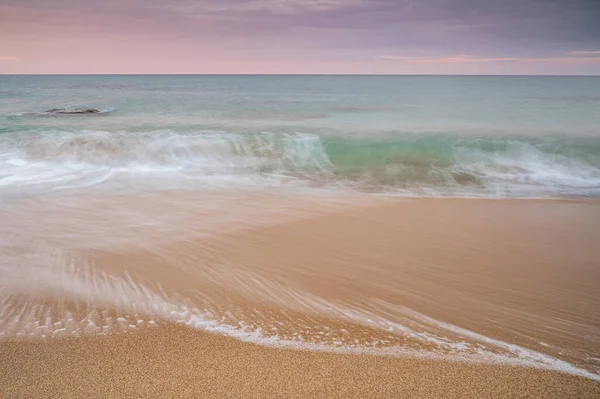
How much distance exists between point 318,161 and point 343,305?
788 cm

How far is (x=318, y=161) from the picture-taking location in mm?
11289

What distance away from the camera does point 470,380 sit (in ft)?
8.73

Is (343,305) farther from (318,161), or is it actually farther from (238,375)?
(318,161)

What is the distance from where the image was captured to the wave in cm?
887

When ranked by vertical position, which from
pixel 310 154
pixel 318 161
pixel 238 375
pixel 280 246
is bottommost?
pixel 238 375

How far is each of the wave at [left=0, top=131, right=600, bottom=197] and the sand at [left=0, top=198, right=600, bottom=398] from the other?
9.26 ft

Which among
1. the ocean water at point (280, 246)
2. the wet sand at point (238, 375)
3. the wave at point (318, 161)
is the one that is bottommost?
the wet sand at point (238, 375)

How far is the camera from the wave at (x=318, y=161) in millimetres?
8867

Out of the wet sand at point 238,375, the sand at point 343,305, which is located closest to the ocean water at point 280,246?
the sand at point 343,305

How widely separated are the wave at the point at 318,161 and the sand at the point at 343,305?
2822 millimetres

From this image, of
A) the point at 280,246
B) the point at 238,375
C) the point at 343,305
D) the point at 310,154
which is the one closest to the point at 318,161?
the point at 310,154

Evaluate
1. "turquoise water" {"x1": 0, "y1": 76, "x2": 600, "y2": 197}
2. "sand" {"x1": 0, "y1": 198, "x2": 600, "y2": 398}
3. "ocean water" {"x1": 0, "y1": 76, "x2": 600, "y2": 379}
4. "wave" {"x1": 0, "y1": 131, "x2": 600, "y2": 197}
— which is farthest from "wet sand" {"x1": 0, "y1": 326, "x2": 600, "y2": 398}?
"wave" {"x1": 0, "y1": 131, "x2": 600, "y2": 197}

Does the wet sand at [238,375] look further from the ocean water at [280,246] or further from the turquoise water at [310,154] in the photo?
the turquoise water at [310,154]

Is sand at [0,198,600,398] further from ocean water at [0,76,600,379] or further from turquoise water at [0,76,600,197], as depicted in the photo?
turquoise water at [0,76,600,197]
